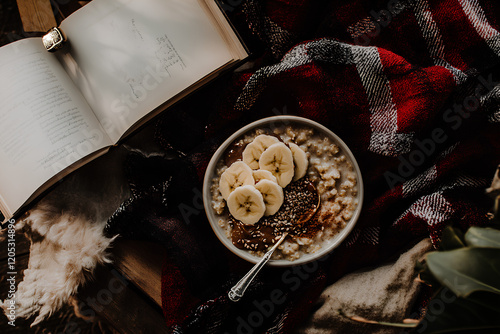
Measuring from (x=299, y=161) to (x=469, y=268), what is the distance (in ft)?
1.29

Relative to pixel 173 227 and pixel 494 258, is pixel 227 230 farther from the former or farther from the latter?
pixel 494 258

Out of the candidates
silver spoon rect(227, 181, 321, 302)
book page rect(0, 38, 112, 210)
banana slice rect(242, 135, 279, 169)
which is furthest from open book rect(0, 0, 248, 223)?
silver spoon rect(227, 181, 321, 302)

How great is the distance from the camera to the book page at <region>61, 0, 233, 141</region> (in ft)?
2.39

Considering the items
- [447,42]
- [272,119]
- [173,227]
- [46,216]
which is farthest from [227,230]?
[447,42]

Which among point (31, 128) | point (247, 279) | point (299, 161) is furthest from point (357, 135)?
point (31, 128)

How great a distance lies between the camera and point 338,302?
751mm

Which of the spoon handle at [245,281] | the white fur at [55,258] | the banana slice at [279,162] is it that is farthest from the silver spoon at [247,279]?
the white fur at [55,258]

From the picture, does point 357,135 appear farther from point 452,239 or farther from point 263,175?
point 452,239

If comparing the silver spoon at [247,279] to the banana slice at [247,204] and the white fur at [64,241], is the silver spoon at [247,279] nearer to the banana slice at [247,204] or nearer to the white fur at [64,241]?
the banana slice at [247,204]

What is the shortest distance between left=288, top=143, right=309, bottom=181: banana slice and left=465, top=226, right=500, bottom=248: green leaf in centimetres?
37

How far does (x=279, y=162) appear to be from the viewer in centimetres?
76

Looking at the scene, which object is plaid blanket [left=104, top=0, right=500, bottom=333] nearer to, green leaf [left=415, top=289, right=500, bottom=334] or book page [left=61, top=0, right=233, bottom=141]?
book page [left=61, top=0, right=233, bottom=141]

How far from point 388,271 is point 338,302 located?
12cm

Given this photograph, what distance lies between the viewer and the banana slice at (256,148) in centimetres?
77
